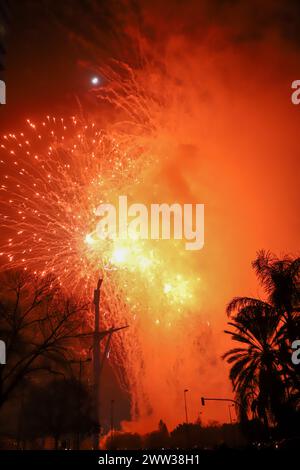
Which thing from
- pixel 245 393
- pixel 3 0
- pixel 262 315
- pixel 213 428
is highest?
pixel 3 0

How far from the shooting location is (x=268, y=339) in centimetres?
2527

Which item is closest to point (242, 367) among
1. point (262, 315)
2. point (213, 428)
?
point (262, 315)

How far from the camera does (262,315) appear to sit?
24922mm

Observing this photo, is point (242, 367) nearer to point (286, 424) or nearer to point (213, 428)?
point (286, 424)

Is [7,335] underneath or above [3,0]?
underneath

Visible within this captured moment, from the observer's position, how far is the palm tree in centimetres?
2298

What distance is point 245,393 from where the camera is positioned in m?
25.1

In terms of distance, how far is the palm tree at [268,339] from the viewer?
23.0 metres
